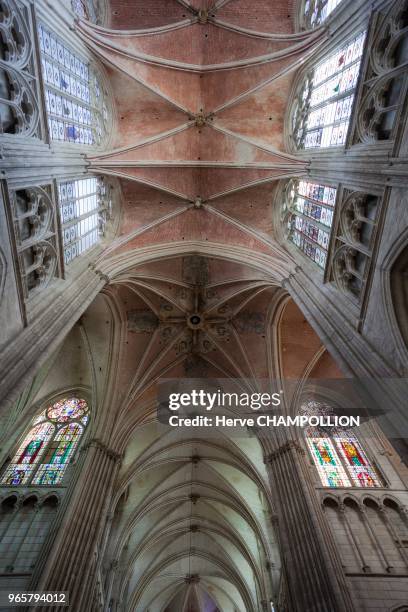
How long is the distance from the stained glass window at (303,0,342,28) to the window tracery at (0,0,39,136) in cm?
815

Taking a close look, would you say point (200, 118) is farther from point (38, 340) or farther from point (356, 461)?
point (356, 461)

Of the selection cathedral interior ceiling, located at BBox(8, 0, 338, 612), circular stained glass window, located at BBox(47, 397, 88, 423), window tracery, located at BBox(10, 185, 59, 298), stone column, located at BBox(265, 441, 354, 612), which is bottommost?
stone column, located at BBox(265, 441, 354, 612)

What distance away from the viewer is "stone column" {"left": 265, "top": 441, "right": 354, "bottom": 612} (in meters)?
7.76

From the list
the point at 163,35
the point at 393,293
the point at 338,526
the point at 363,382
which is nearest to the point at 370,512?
the point at 338,526

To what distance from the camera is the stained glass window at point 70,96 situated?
846 centimetres

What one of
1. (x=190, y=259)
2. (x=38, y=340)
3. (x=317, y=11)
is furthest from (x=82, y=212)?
(x=317, y=11)

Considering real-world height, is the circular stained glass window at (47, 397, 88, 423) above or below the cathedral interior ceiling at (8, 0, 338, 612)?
below

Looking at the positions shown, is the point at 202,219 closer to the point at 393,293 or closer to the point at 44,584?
the point at 393,293

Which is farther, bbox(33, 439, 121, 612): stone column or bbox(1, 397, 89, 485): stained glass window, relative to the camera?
bbox(1, 397, 89, 485): stained glass window

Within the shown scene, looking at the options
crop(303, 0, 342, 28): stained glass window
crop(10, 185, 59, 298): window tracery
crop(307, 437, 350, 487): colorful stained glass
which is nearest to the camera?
crop(10, 185, 59, 298): window tracery

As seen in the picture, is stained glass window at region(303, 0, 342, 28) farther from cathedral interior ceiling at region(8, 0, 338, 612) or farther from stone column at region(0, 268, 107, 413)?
stone column at region(0, 268, 107, 413)

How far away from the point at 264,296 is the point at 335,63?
8640 mm

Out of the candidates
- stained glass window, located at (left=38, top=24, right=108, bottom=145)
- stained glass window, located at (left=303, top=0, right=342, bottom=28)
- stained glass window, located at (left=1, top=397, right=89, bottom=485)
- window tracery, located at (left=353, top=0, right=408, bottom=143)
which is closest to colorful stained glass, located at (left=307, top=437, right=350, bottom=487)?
stained glass window, located at (left=1, top=397, right=89, bottom=485)

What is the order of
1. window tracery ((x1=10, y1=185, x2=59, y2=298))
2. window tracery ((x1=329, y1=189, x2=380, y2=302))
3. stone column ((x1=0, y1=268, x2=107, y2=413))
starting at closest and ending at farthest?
1. stone column ((x1=0, y1=268, x2=107, y2=413))
2. window tracery ((x1=10, y1=185, x2=59, y2=298))
3. window tracery ((x1=329, y1=189, x2=380, y2=302))
